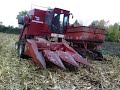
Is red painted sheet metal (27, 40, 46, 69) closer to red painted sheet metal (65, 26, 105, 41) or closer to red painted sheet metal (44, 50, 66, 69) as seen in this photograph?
red painted sheet metal (44, 50, 66, 69)

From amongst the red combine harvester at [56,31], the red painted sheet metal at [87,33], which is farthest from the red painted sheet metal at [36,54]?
the red painted sheet metal at [87,33]

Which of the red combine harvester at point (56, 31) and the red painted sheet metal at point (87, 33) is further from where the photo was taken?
the red painted sheet metal at point (87, 33)

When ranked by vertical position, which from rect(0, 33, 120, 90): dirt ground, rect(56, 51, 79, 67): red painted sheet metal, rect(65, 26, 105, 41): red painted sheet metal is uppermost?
rect(65, 26, 105, 41): red painted sheet metal

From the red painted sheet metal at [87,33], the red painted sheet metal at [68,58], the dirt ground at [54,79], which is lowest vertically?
the dirt ground at [54,79]

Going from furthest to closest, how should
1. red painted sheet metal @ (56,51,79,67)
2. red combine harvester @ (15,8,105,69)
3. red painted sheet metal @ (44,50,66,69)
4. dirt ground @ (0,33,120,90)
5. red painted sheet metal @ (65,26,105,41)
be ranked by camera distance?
red painted sheet metal @ (65,26,105,41) < red combine harvester @ (15,8,105,69) < red painted sheet metal @ (56,51,79,67) < red painted sheet metal @ (44,50,66,69) < dirt ground @ (0,33,120,90)

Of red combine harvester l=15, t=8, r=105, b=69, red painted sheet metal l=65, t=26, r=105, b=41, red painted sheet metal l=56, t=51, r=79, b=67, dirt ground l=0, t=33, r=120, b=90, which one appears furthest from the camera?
red painted sheet metal l=65, t=26, r=105, b=41

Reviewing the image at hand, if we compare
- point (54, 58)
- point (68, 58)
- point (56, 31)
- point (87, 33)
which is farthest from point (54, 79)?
point (87, 33)

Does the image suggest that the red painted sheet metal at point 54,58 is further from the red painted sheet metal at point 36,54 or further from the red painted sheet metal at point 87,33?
the red painted sheet metal at point 87,33

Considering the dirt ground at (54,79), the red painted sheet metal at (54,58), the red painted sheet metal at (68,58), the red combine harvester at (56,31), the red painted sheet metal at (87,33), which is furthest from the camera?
the red painted sheet metal at (87,33)

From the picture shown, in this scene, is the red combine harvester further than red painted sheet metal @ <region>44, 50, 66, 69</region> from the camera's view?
Yes

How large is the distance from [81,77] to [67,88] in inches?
42.1

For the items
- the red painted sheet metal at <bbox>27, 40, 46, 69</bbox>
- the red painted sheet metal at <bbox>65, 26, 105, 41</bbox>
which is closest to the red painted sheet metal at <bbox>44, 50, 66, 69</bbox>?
the red painted sheet metal at <bbox>27, 40, 46, 69</bbox>

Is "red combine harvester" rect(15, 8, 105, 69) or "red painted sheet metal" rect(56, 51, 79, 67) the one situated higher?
"red combine harvester" rect(15, 8, 105, 69)

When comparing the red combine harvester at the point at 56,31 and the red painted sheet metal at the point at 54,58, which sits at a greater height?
the red combine harvester at the point at 56,31
